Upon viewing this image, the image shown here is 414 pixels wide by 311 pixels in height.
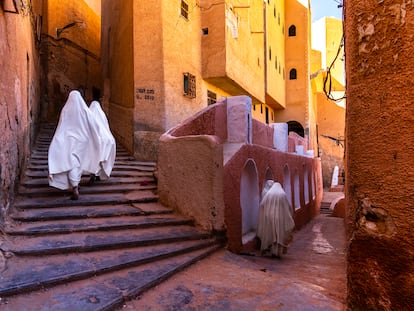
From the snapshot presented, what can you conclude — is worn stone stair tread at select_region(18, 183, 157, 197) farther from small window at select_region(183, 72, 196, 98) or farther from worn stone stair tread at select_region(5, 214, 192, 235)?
small window at select_region(183, 72, 196, 98)

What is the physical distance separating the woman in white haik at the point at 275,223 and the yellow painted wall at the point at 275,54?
1494cm

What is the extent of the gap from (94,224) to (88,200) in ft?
2.97

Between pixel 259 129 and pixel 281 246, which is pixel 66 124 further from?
pixel 259 129

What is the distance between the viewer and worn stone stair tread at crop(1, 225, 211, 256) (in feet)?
12.1

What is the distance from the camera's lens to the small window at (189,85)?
12.6 m

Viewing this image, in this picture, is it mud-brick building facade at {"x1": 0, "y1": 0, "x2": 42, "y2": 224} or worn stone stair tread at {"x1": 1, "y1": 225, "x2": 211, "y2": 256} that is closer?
worn stone stair tread at {"x1": 1, "y1": 225, "x2": 211, "y2": 256}

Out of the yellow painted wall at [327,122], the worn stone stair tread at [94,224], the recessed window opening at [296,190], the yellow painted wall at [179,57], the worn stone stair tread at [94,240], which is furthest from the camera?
the yellow painted wall at [327,122]

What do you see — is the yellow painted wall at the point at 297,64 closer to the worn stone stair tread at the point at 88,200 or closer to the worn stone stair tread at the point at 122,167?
the worn stone stair tread at the point at 122,167

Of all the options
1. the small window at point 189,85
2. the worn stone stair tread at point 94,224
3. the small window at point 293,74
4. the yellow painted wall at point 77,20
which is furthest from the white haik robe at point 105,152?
the small window at point 293,74

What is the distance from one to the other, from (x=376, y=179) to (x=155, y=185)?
17.4 feet

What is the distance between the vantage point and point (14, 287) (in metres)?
2.87

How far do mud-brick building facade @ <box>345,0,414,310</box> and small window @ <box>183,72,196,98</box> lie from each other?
10.5 meters

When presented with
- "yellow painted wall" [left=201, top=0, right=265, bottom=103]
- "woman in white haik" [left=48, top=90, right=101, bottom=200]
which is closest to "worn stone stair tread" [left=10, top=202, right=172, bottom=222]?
"woman in white haik" [left=48, top=90, right=101, bottom=200]

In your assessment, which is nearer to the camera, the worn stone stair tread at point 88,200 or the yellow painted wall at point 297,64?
the worn stone stair tread at point 88,200
